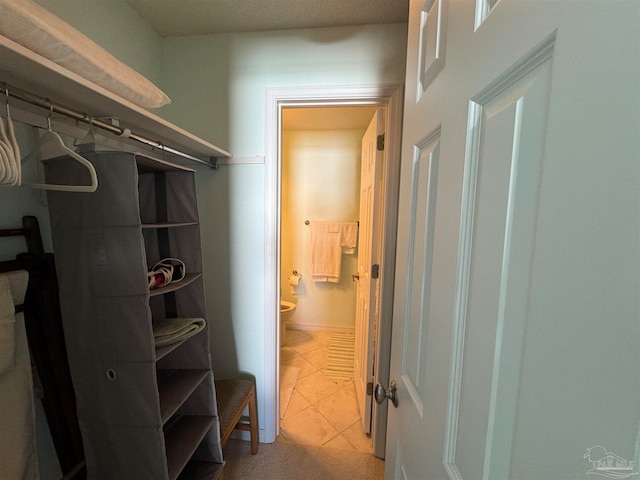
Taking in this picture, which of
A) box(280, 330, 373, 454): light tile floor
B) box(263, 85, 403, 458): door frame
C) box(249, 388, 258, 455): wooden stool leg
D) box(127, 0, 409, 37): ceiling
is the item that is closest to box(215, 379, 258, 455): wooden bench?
box(249, 388, 258, 455): wooden stool leg

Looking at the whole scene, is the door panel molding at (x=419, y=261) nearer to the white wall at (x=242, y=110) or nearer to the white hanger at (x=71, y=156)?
the white hanger at (x=71, y=156)

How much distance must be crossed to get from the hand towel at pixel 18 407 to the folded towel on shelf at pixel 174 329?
351 mm

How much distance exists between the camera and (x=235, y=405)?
1450mm

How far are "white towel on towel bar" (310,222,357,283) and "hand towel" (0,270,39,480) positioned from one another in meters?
2.48

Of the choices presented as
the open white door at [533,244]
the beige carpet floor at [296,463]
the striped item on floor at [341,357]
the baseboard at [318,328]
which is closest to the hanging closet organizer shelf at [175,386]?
the beige carpet floor at [296,463]

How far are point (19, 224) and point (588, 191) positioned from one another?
1.40m

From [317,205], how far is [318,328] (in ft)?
5.00

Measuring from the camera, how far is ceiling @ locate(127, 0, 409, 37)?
1.29 m

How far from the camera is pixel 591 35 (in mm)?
242

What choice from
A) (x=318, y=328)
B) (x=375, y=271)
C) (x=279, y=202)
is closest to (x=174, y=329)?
(x=279, y=202)

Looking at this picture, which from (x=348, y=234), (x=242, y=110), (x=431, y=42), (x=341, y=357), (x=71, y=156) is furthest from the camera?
(x=348, y=234)

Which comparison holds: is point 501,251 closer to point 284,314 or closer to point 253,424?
point 253,424

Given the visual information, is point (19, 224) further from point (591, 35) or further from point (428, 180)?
point (591, 35)

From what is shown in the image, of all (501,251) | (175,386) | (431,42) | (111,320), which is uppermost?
(431,42)
